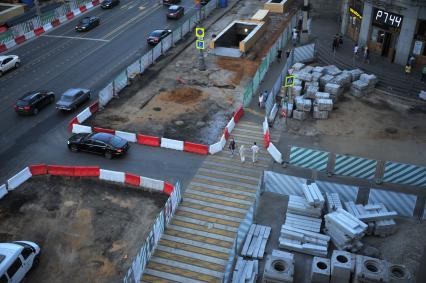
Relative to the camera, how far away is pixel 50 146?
30688 mm

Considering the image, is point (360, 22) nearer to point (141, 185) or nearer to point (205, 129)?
point (205, 129)

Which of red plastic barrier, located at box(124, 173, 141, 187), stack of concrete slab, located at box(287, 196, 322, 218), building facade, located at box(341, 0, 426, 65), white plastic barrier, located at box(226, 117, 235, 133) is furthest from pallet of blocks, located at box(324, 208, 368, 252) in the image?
building facade, located at box(341, 0, 426, 65)

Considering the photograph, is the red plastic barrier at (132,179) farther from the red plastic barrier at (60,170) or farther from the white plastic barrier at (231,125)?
the white plastic barrier at (231,125)

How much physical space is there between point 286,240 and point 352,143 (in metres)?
11.1

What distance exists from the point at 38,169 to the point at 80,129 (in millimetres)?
4883

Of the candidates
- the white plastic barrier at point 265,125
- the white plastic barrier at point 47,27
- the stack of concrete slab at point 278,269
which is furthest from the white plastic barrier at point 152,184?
the white plastic barrier at point 47,27

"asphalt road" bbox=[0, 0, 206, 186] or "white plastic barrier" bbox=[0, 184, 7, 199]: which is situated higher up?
"white plastic barrier" bbox=[0, 184, 7, 199]

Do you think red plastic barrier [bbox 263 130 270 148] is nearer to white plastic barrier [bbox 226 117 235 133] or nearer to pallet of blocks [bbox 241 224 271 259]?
white plastic barrier [bbox 226 117 235 133]

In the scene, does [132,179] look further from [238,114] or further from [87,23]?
[87,23]

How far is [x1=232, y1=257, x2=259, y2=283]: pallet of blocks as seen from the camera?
64.7 feet

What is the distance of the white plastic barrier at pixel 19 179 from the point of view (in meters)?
26.6

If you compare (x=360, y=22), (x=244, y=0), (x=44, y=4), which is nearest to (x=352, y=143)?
(x=360, y=22)

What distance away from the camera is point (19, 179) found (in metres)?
27.1

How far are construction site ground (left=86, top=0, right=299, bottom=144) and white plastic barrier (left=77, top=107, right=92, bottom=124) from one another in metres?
0.56
